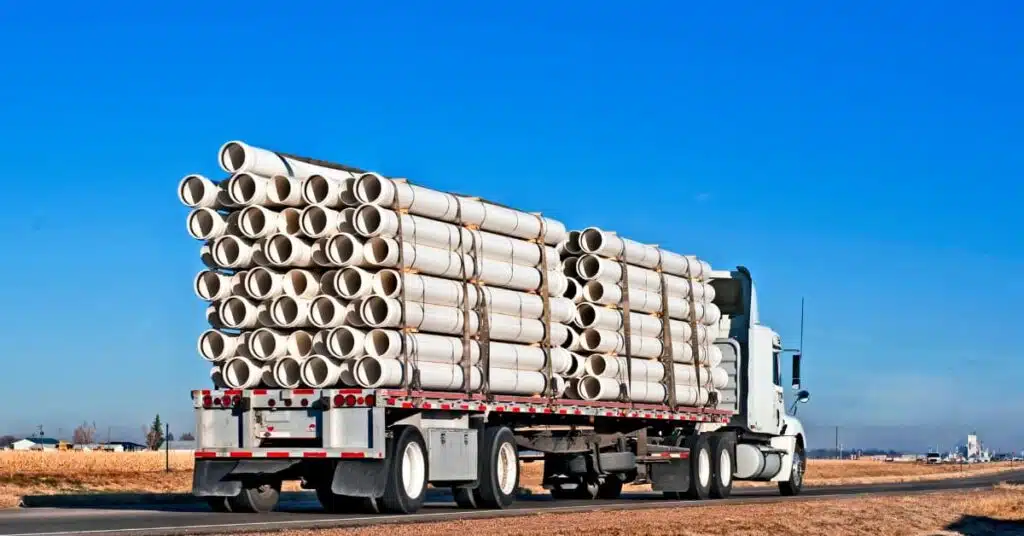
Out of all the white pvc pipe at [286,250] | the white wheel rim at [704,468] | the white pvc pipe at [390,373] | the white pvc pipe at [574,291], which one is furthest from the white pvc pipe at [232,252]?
the white wheel rim at [704,468]

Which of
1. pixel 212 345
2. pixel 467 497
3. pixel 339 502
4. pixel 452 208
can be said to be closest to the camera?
pixel 212 345

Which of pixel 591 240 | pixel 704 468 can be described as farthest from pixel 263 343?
pixel 704 468

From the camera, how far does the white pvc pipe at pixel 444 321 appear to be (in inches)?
902

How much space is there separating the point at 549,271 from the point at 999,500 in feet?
40.1

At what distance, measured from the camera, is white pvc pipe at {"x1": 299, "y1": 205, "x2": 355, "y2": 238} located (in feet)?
75.4

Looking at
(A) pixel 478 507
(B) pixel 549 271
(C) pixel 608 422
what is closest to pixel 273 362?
(A) pixel 478 507

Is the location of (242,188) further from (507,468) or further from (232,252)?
(507,468)

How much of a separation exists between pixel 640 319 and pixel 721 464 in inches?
166

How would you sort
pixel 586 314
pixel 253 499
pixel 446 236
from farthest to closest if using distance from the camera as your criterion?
pixel 586 314 < pixel 446 236 < pixel 253 499

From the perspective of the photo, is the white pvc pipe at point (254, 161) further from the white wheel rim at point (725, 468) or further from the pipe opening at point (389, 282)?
the white wheel rim at point (725, 468)

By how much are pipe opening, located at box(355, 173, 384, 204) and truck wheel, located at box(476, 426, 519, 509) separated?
461cm

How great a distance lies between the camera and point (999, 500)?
33.3m

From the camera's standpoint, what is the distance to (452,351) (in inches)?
961

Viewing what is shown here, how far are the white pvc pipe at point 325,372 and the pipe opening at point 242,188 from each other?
2551mm
